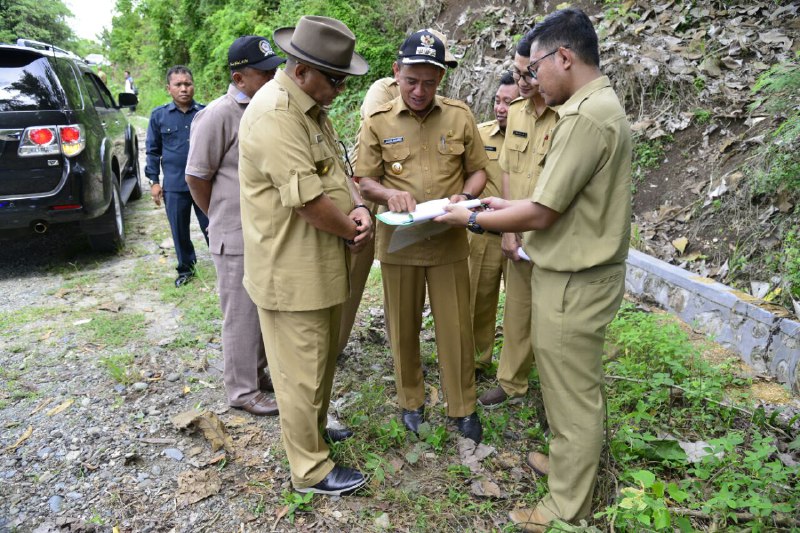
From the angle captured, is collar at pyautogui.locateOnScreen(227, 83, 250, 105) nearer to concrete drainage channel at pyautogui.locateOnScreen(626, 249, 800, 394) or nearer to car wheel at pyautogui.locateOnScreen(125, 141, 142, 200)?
concrete drainage channel at pyautogui.locateOnScreen(626, 249, 800, 394)

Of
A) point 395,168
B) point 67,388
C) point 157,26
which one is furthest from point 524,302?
point 157,26

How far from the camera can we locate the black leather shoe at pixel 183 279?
5.62 m

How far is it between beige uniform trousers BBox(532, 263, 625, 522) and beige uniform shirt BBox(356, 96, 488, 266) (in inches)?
28.6

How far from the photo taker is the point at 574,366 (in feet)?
8.13

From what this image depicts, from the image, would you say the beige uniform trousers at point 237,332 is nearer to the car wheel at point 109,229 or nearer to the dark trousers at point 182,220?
the dark trousers at point 182,220

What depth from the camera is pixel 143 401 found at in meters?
3.70

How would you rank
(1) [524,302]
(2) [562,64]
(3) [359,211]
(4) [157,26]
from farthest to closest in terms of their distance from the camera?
(4) [157,26] < (1) [524,302] < (3) [359,211] < (2) [562,64]

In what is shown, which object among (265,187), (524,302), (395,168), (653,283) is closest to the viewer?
(265,187)

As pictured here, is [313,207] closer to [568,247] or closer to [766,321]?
[568,247]

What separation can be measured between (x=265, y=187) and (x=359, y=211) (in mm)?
462

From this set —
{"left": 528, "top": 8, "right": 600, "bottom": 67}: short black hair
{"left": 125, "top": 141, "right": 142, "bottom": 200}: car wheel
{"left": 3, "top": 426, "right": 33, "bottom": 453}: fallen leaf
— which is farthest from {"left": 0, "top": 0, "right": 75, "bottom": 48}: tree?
{"left": 528, "top": 8, "right": 600, "bottom": 67}: short black hair

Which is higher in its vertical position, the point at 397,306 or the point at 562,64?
the point at 562,64

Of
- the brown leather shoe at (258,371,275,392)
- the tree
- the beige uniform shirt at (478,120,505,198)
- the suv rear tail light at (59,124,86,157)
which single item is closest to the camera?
the brown leather shoe at (258,371,275,392)

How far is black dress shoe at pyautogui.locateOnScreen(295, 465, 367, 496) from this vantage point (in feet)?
9.32
